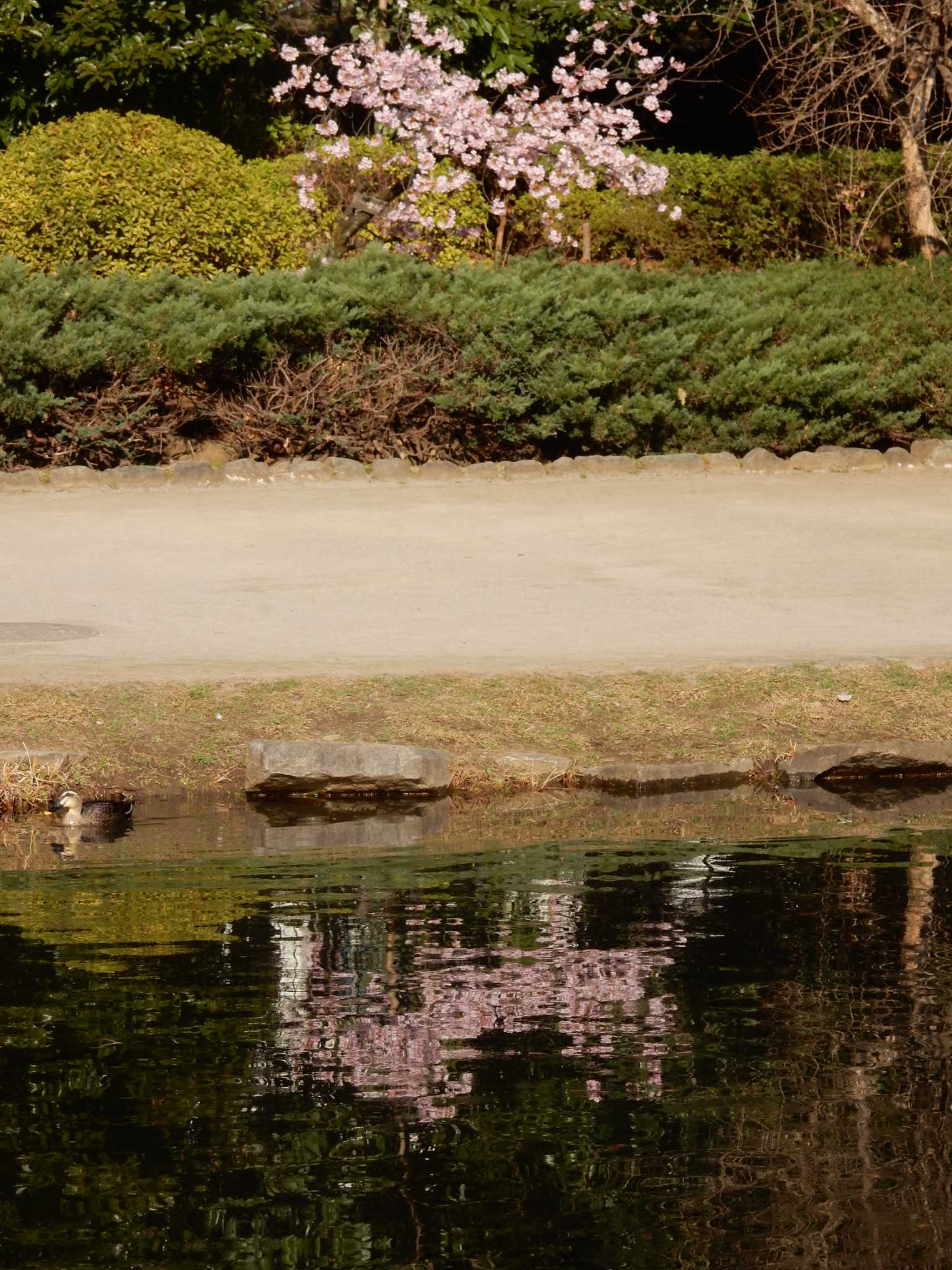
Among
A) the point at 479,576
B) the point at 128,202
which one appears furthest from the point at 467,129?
the point at 479,576

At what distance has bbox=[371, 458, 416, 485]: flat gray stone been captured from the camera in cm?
1588

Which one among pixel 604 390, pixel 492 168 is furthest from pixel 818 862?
pixel 492 168

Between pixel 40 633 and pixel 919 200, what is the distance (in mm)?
13391

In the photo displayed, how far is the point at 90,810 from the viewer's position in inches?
306

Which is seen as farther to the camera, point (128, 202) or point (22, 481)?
point (128, 202)

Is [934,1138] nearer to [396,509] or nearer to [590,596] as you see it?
[590,596]

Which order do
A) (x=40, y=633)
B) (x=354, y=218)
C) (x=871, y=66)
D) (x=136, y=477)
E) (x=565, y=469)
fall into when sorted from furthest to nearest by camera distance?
(x=354, y=218), (x=871, y=66), (x=565, y=469), (x=136, y=477), (x=40, y=633)

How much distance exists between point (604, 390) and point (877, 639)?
6807mm

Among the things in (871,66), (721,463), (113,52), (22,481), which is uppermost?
(113,52)

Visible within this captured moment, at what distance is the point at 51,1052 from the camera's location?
5.14 m

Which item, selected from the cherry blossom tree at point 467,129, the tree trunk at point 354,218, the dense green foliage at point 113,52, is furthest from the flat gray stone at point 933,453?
the dense green foliage at point 113,52

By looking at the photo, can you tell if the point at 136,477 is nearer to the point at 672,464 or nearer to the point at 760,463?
the point at 672,464

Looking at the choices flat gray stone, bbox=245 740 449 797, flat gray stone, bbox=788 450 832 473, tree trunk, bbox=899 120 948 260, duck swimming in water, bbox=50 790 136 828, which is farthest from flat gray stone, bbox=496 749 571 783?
tree trunk, bbox=899 120 948 260

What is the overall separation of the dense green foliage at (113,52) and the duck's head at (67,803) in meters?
14.5
